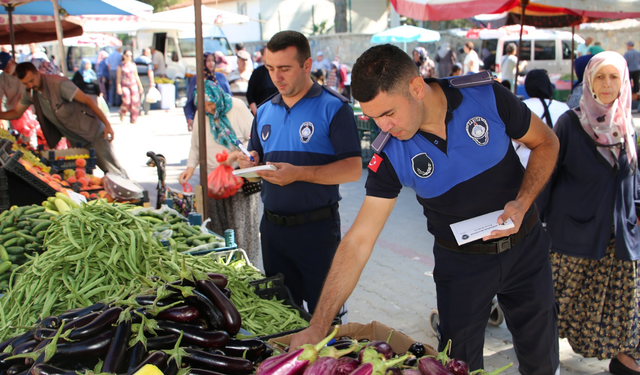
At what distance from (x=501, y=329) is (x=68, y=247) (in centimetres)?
334

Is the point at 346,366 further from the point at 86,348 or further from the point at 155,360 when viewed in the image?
the point at 86,348

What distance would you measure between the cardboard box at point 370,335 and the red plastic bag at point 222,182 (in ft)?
9.12

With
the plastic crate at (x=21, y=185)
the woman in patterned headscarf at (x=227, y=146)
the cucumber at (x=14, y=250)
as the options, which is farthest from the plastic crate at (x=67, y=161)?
the cucumber at (x=14, y=250)

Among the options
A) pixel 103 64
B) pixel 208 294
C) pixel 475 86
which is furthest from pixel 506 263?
pixel 103 64

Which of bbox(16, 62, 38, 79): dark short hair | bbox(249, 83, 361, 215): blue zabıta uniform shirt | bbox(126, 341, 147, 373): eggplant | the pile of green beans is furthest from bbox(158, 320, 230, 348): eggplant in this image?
bbox(16, 62, 38, 79): dark short hair

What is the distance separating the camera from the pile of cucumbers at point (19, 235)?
10.3 ft

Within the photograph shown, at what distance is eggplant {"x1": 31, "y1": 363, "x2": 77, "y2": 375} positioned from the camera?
→ 1.62 meters

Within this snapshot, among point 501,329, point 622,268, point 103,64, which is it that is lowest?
point 501,329

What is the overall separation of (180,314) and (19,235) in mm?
2037

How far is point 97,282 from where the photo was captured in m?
2.39

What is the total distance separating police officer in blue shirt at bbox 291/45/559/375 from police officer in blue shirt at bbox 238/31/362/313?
0.78 metres

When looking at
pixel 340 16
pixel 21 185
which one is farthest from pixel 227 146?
pixel 340 16

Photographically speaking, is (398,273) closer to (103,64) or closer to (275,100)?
(275,100)

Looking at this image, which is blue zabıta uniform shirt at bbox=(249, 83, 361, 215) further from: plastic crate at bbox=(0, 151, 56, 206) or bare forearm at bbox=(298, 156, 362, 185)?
plastic crate at bbox=(0, 151, 56, 206)
